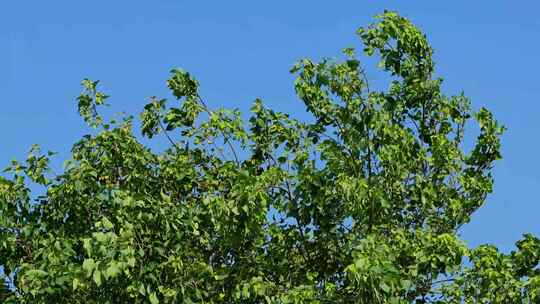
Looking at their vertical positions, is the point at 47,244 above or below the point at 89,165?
below

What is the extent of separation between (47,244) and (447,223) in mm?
5902

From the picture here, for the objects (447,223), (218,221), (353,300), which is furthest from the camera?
(447,223)

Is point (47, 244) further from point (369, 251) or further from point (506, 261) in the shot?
point (506, 261)

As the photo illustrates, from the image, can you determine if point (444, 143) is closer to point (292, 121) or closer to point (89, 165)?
point (292, 121)

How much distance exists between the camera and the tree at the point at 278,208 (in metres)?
15.9

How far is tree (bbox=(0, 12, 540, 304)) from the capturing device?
15.9 metres

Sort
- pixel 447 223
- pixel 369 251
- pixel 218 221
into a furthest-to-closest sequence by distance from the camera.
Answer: pixel 447 223
pixel 218 221
pixel 369 251

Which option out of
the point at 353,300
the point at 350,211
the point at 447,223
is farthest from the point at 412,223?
the point at 353,300

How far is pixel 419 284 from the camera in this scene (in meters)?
17.0

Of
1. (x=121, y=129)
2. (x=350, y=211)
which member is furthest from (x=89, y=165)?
(x=350, y=211)

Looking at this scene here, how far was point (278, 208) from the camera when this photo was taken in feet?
58.6

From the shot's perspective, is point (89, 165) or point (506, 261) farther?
point (89, 165)

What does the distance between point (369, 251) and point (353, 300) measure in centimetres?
122

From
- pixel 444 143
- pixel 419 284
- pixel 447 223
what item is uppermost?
pixel 444 143
